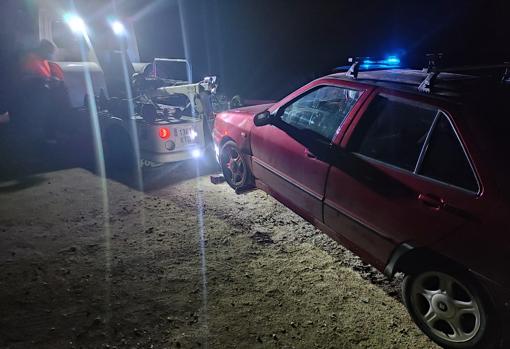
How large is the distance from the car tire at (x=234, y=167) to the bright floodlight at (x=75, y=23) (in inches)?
142

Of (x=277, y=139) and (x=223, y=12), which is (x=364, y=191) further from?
(x=223, y=12)

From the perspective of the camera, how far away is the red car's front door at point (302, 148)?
307 cm

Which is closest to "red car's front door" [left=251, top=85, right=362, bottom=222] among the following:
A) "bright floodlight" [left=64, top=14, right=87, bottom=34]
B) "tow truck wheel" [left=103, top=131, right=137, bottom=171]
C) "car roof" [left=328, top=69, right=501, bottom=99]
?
"car roof" [left=328, top=69, right=501, bottom=99]

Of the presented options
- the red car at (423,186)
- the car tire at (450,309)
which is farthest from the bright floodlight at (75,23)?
the car tire at (450,309)

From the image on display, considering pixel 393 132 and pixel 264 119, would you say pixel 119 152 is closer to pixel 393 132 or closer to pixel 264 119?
pixel 264 119

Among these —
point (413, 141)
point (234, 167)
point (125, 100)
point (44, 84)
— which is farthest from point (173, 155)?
point (413, 141)

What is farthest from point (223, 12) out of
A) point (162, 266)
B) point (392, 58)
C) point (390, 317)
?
point (390, 317)

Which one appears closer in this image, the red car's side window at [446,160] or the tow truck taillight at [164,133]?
the red car's side window at [446,160]

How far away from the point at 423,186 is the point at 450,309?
0.79 metres

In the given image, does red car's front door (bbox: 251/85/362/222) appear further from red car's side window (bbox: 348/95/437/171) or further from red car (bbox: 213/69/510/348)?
red car's side window (bbox: 348/95/437/171)

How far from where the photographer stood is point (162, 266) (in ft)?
10.4

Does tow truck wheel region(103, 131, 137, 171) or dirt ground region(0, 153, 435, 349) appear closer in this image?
dirt ground region(0, 153, 435, 349)

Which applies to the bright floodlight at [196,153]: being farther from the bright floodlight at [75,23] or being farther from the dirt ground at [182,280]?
the bright floodlight at [75,23]

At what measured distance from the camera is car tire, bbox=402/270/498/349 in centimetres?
204
